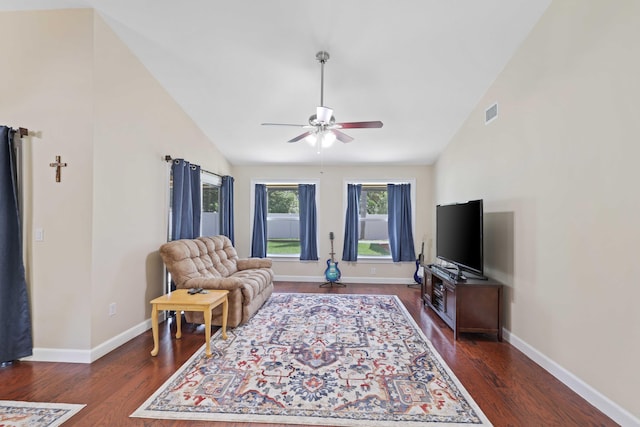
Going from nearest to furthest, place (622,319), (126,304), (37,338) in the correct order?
(622,319) < (37,338) < (126,304)

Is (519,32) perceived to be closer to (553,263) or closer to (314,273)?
(553,263)

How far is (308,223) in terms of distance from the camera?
594 cm

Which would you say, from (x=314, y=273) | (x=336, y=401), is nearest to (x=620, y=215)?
(x=336, y=401)

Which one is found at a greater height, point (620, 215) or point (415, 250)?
point (620, 215)

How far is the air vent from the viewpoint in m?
3.40

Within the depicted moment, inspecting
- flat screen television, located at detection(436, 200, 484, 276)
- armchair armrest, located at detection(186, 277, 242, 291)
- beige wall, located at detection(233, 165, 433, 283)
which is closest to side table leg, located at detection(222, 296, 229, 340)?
armchair armrest, located at detection(186, 277, 242, 291)

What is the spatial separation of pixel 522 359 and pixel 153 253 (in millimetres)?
4070

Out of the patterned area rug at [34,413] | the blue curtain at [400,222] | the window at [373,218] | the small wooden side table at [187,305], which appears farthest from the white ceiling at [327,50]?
the patterned area rug at [34,413]

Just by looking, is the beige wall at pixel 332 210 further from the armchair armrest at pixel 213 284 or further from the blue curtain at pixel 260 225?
the armchair armrest at pixel 213 284

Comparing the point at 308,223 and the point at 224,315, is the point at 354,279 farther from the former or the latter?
the point at 224,315

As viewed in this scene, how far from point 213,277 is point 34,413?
6.26 feet

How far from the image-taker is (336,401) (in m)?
2.08

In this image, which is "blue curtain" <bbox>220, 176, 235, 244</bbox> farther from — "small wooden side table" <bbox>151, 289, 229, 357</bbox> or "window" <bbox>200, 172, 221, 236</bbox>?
"small wooden side table" <bbox>151, 289, 229, 357</bbox>

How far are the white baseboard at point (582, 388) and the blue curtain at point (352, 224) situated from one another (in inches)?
127
